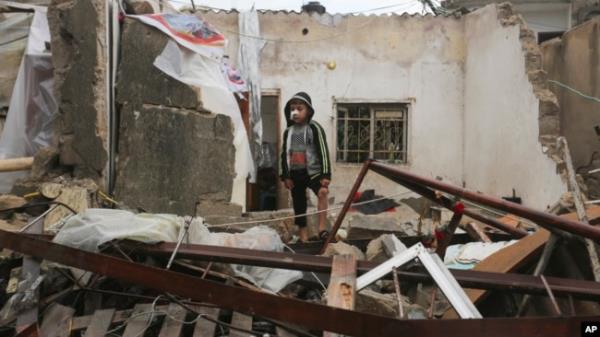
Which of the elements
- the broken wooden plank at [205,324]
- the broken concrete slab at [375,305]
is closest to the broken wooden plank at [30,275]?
the broken wooden plank at [205,324]

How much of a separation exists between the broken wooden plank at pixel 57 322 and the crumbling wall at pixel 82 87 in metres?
1.91

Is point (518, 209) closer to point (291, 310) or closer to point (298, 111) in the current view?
point (291, 310)

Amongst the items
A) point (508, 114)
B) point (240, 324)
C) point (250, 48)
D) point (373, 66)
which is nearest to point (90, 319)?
point (240, 324)

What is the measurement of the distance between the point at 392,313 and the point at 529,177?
5.17 m

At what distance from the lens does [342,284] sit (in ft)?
7.08

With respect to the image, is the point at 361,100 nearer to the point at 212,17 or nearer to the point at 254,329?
the point at 212,17

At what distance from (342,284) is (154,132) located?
2852mm

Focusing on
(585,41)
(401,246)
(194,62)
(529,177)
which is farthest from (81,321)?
(585,41)

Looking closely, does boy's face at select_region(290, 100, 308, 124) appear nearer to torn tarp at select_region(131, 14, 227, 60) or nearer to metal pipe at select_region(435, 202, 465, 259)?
torn tarp at select_region(131, 14, 227, 60)

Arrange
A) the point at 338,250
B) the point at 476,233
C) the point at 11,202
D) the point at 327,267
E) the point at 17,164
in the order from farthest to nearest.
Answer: the point at 17,164 < the point at 476,233 < the point at 11,202 < the point at 338,250 < the point at 327,267

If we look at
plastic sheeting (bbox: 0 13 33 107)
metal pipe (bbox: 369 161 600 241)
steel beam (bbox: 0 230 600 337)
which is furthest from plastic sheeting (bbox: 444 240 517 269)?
plastic sheeting (bbox: 0 13 33 107)

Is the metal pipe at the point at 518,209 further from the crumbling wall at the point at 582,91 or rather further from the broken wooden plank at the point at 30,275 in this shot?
the crumbling wall at the point at 582,91

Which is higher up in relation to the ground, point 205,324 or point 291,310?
point 291,310

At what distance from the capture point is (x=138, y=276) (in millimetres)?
2213
